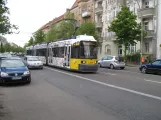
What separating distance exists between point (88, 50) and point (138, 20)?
24.6 meters

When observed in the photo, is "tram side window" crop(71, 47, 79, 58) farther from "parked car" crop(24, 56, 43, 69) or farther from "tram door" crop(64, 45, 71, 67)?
"parked car" crop(24, 56, 43, 69)

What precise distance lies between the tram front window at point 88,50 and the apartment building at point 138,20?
1591 centimetres

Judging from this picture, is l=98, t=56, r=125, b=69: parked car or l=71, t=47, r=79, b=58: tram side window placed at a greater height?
l=71, t=47, r=79, b=58: tram side window

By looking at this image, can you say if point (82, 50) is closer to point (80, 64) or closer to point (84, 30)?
point (80, 64)

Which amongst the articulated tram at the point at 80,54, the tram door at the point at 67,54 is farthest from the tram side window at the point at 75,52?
the tram door at the point at 67,54

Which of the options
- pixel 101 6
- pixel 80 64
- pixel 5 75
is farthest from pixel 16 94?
pixel 101 6

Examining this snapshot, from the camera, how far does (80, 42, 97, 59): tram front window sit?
2048 centimetres

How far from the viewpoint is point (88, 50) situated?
67.9 feet

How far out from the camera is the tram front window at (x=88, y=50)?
2048cm

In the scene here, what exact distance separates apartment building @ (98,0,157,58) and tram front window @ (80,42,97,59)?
626 inches

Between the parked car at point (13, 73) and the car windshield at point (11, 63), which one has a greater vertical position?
the car windshield at point (11, 63)

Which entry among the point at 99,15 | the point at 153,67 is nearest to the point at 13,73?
the point at 153,67

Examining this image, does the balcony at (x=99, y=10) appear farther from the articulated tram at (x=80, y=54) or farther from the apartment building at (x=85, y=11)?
the articulated tram at (x=80, y=54)

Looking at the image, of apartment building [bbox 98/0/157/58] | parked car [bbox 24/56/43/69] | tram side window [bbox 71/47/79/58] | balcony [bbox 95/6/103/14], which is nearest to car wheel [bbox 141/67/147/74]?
tram side window [bbox 71/47/79/58]
